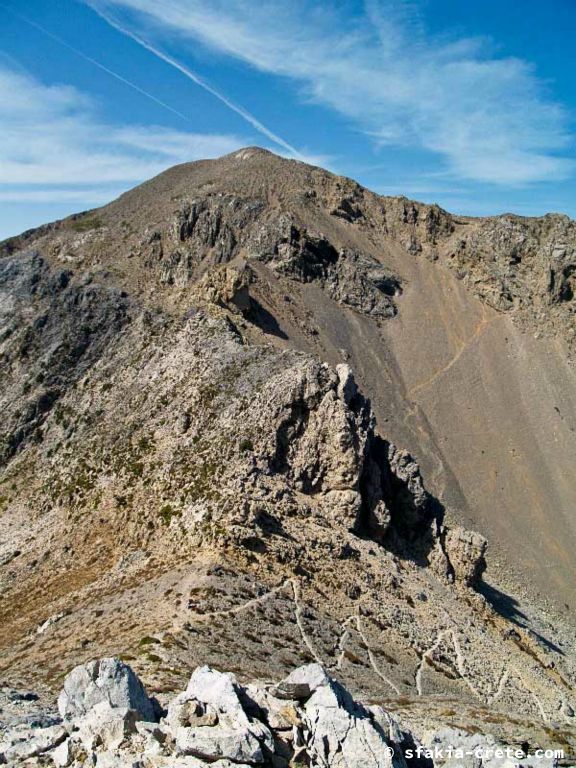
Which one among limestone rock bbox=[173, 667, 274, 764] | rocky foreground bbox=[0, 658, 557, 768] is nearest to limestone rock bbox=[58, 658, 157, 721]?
rocky foreground bbox=[0, 658, 557, 768]

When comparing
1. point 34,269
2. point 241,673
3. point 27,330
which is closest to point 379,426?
point 27,330

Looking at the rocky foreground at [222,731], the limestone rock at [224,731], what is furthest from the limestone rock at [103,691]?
the limestone rock at [224,731]

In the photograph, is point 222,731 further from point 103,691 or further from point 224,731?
point 103,691

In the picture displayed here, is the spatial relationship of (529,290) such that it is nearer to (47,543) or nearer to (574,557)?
(574,557)

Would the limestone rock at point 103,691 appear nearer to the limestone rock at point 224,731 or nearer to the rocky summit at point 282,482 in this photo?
the rocky summit at point 282,482

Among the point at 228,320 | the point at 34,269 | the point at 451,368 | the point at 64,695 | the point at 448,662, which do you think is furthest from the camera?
the point at 451,368
